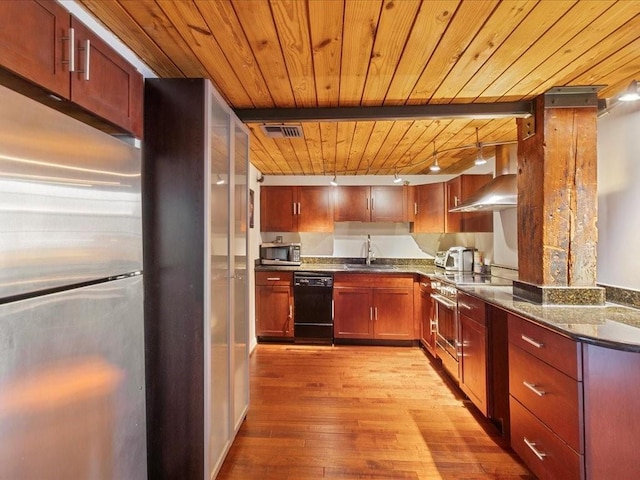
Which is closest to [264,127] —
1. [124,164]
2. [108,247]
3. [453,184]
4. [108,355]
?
[124,164]

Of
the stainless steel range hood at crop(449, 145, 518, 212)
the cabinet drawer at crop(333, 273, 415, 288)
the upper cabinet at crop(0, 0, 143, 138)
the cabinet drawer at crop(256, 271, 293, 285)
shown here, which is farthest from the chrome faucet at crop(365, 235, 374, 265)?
the upper cabinet at crop(0, 0, 143, 138)

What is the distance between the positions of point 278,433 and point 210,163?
5.90ft

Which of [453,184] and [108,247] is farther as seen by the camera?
[453,184]

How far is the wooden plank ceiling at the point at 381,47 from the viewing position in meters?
1.23

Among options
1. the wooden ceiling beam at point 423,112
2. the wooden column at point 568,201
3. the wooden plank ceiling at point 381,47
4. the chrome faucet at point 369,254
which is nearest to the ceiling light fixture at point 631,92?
the wooden plank ceiling at point 381,47

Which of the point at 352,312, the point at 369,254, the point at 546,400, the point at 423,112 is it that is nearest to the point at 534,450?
the point at 546,400

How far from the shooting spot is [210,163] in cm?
154

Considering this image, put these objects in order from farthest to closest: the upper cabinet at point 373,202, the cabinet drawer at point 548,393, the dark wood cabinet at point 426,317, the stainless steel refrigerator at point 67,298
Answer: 1. the upper cabinet at point 373,202
2. the dark wood cabinet at point 426,317
3. the cabinet drawer at point 548,393
4. the stainless steel refrigerator at point 67,298

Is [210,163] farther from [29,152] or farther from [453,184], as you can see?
[453,184]

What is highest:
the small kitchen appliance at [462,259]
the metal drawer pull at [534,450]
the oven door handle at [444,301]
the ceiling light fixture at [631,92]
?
the ceiling light fixture at [631,92]

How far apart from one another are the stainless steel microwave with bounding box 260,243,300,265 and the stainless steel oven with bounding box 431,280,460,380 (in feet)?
5.93

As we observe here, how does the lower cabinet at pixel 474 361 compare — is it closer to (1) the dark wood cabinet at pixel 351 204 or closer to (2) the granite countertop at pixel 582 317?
(2) the granite countertop at pixel 582 317

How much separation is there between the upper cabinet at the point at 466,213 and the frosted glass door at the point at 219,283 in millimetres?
2888

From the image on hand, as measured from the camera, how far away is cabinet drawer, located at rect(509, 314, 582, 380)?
136cm
